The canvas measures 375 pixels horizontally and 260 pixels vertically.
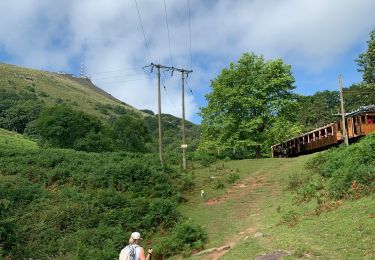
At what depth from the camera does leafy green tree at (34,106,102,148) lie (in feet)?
202

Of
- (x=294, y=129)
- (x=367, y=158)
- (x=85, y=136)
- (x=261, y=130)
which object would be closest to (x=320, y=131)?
(x=294, y=129)

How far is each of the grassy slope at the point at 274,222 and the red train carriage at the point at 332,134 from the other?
10.3 metres

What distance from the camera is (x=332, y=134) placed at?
122 feet

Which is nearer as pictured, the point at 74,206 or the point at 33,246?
the point at 33,246

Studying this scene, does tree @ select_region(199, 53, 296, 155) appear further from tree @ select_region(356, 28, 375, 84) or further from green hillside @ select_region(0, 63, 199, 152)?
green hillside @ select_region(0, 63, 199, 152)

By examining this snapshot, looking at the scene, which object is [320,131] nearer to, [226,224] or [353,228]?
[226,224]

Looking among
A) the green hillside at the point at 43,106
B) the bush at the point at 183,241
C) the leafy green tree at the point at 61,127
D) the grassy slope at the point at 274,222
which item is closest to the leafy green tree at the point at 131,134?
the green hillside at the point at 43,106

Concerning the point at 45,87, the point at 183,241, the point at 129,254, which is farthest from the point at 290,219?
the point at 45,87

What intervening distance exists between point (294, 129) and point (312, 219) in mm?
27823

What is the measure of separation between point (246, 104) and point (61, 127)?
31661 mm

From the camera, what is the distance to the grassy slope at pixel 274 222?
33.3 ft

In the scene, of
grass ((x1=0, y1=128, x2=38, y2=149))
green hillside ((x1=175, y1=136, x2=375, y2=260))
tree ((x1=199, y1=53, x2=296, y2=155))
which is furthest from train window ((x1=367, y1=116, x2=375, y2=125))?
grass ((x1=0, y1=128, x2=38, y2=149))

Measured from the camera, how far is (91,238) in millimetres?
16266

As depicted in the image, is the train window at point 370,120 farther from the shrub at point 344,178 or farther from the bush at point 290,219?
the bush at point 290,219
